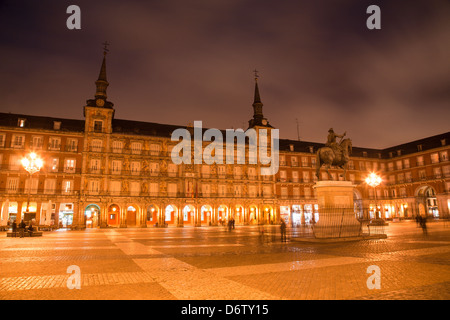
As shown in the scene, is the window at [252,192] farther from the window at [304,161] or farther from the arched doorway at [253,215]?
the window at [304,161]

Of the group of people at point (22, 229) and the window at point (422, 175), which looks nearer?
the group of people at point (22, 229)

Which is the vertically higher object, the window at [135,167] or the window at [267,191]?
the window at [135,167]

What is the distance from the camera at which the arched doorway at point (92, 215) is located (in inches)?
1631

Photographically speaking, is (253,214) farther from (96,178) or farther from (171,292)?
(171,292)

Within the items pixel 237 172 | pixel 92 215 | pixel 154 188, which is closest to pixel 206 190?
pixel 237 172

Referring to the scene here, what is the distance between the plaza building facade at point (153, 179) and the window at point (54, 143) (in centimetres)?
12

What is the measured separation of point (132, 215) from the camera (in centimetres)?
4500

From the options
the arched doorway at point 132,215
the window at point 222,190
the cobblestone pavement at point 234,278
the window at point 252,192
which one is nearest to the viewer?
the cobblestone pavement at point 234,278

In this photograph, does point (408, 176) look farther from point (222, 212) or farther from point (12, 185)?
point (12, 185)

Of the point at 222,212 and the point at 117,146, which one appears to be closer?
the point at 117,146

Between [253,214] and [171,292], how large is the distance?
1790 inches

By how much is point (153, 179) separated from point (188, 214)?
8.15m

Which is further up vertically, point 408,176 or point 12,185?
point 408,176

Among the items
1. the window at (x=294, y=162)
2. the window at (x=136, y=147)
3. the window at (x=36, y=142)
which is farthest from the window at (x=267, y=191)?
the window at (x=36, y=142)
